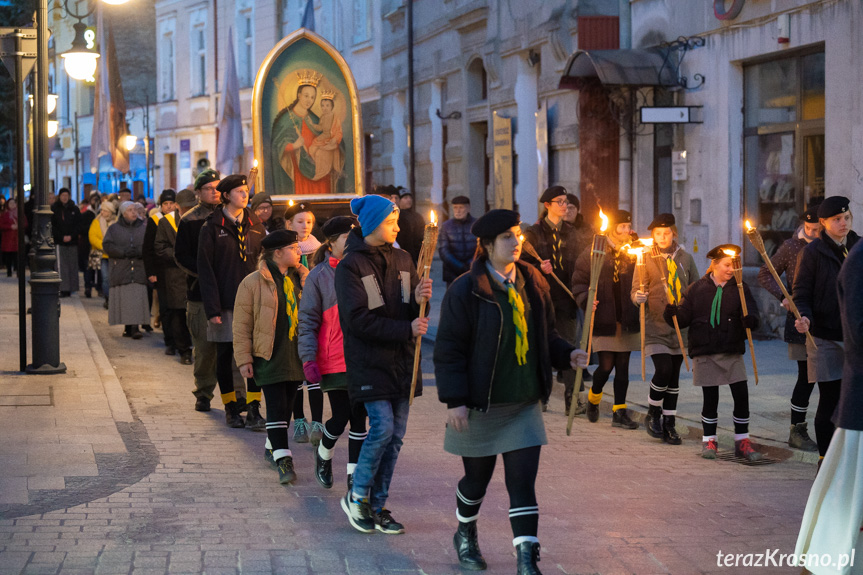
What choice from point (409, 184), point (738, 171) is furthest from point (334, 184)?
point (409, 184)

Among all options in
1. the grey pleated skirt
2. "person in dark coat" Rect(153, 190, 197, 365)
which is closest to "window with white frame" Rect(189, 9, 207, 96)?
"person in dark coat" Rect(153, 190, 197, 365)

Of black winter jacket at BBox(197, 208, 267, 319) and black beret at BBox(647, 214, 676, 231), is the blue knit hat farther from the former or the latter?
black beret at BBox(647, 214, 676, 231)

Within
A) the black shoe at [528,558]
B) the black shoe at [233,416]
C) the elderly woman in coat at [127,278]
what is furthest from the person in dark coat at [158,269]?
the black shoe at [528,558]

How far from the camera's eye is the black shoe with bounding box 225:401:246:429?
10.0 metres

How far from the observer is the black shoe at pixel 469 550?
5961mm

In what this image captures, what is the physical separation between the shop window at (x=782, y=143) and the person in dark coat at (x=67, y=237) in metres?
12.4

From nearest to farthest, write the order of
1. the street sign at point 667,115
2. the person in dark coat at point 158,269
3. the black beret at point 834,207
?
1. the black beret at point 834,207
2. the person in dark coat at point 158,269
3. the street sign at point 667,115

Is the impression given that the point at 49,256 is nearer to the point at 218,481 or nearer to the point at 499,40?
the point at 218,481

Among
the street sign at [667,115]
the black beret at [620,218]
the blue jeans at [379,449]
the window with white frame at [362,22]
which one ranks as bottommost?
the blue jeans at [379,449]

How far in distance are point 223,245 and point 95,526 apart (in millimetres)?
3556

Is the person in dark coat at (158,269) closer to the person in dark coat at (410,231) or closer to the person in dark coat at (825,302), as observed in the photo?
the person in dark coat at (410,231)

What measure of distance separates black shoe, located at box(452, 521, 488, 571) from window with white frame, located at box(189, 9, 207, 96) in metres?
41.0

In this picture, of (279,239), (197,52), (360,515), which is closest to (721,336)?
(279,239)

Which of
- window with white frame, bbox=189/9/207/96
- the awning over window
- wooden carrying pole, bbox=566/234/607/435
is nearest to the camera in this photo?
wooden carrying pole, bbox=566/234/607/435
